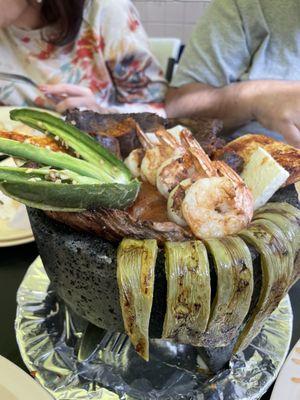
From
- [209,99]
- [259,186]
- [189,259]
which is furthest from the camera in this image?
[209,99]

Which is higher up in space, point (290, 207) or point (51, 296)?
point (290, 207)

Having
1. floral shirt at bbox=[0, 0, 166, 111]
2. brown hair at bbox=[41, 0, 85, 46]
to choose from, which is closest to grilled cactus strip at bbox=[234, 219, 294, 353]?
floral shirt at bbox=[0, 0, 166, 111]

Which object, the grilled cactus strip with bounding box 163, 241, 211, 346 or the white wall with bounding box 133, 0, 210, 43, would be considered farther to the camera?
the white wall with bounding box 133, 0, 210, 43

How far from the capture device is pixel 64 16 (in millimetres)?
1618

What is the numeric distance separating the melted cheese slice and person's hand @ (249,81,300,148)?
1.49 feet

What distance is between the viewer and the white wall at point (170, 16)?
2574 mm

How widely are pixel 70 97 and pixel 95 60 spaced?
0.34 m

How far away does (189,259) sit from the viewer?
0.57 meters

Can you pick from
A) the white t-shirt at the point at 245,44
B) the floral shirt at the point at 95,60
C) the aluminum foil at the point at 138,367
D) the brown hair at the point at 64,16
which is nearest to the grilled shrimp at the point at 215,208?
the aluminum foil at the point at 138,367

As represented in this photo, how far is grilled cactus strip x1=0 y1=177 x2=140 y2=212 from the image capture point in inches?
22.3

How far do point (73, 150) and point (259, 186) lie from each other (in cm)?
28

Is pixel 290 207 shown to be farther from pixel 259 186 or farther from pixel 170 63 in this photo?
pixel 170 63

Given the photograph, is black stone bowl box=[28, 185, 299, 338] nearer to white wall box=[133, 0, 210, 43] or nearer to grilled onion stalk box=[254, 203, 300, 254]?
grilled onion stalk box=[254, 203, 300, 254]

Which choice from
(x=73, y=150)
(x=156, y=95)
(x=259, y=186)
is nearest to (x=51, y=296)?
(x=73, y=150)
